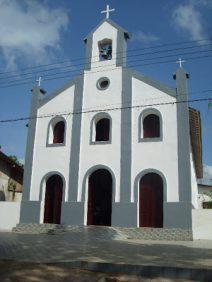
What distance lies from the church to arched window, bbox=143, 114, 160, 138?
5cm

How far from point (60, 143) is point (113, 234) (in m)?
6.19

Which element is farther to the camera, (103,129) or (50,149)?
(50,149)

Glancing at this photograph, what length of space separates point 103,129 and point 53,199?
4.76 meters

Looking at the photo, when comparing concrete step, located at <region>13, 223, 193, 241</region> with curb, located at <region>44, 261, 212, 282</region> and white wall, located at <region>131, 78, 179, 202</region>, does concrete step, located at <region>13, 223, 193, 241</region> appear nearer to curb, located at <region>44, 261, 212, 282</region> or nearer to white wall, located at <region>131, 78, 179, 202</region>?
white wall, located at <region>131, 78, 179, 202</region>

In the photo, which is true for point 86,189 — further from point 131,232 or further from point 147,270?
point 147,270

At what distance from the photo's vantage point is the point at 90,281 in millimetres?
6871

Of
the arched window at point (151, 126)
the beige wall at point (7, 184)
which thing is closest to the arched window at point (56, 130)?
the arched window at point (151, 126)

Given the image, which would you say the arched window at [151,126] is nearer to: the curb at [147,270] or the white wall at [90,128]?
the white wall at [90,128]

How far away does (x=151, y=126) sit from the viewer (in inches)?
703

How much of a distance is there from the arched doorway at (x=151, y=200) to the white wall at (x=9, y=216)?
712 cm

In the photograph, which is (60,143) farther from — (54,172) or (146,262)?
(146,262)

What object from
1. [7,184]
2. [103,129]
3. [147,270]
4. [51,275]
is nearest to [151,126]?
[103,129]

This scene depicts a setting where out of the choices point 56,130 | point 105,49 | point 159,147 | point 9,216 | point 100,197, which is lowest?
point 9,216

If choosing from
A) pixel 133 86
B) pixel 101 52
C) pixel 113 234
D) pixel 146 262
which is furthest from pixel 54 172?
pixel 146 262
